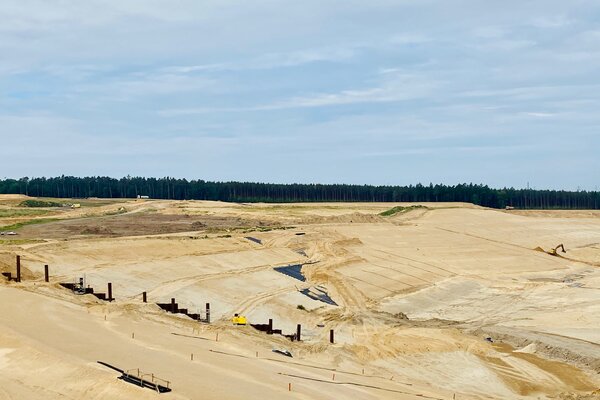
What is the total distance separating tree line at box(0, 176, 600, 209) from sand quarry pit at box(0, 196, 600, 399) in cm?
9658

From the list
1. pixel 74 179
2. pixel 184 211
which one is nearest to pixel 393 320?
pixel 184 211

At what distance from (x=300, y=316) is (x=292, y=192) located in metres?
142

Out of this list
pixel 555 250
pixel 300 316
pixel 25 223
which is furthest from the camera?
pixel 25 223

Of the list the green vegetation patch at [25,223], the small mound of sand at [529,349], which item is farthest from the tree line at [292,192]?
the small mound of sand at [529,349]

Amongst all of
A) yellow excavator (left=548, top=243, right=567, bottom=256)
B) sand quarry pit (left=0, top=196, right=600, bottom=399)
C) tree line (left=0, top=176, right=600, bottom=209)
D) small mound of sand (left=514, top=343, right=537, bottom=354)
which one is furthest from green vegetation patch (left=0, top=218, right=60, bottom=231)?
tree line (left=0, top=176, right=600, bottom=209)

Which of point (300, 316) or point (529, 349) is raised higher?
point (300, 316)

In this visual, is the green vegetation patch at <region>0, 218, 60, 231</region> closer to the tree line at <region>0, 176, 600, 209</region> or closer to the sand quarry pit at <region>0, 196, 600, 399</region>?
the sand quarry pit at <region>0, 196, 600, 399</region>

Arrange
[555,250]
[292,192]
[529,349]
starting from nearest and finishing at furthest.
A: [529,349] < [555,250] < [292,192]

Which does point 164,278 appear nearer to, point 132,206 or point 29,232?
point 29,232

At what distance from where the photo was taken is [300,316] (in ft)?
132

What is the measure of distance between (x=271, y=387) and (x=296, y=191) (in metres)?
162

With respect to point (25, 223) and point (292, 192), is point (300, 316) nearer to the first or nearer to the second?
point (25, 223)

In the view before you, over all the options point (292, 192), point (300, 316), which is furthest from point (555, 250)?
point (292, 192)

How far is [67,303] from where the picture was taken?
31219 mm
